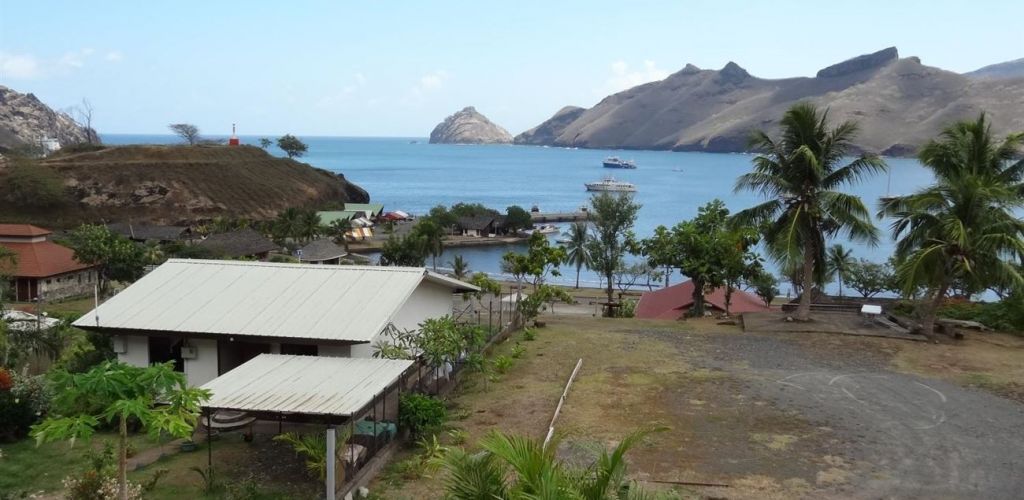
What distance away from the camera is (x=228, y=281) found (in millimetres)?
17016

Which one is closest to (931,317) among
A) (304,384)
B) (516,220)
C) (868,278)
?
(304,384)

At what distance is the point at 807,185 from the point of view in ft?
73.8

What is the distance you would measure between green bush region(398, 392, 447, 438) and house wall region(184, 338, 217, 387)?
14.6 feet

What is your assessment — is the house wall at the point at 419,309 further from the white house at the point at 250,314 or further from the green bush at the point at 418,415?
the green bush at the point at 418,415

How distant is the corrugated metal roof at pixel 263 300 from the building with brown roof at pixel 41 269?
22406 millimetres

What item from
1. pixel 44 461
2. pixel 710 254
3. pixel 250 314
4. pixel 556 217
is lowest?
pixel 556 217

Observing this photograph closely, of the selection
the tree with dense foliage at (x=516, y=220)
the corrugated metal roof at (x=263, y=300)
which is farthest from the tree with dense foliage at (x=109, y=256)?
the tree with dense foliage at (x=516, y=220)

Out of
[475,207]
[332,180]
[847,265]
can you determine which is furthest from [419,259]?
[332,180]

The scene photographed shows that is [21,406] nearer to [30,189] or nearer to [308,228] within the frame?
[308,228]

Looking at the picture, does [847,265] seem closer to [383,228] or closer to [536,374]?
[536,374]

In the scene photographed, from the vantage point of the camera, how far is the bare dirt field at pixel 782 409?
1142 centimetres

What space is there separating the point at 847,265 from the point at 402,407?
140 feet

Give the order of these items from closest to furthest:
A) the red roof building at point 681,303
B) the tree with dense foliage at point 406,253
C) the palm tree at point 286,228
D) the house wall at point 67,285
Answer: the red roof building at point 681,303, the house wall at point 67,285, the tree with dense foliage at point 406,253, the palm tree at point 286,228

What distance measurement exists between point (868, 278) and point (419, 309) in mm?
39063
